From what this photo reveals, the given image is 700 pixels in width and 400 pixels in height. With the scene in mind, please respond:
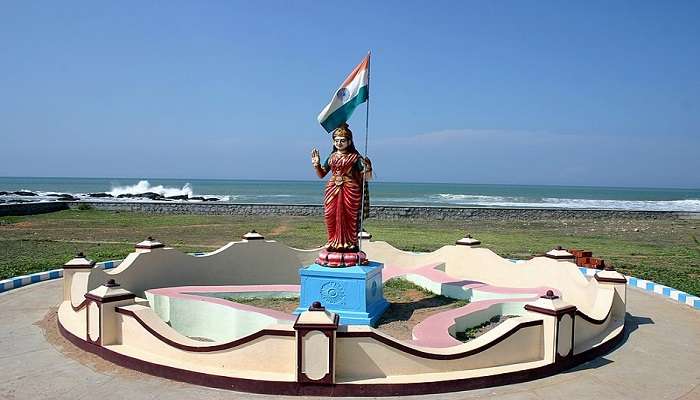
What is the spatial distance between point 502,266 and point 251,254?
19.6 ft

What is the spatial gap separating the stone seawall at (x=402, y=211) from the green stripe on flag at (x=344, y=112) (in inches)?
1119

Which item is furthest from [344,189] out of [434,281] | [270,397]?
[270,397]

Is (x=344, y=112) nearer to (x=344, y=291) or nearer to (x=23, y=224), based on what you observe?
(x=344, y=291)

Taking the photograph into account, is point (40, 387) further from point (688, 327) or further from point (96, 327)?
point (688, 327)

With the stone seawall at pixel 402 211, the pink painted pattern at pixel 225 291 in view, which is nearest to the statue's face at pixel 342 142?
the pink painted pattern at pixel 225 291

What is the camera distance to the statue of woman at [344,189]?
9.67 meters

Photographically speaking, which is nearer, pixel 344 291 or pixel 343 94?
pixel 344 291

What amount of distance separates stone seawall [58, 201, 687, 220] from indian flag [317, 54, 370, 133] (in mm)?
28491

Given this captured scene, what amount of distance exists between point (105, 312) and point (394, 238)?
58.1 feet

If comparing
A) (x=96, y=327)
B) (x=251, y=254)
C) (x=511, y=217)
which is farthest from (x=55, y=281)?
(x=511, y=217)

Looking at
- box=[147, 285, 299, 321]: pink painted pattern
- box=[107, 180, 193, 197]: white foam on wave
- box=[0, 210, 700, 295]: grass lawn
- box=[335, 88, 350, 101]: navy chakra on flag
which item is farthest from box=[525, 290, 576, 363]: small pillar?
box=[107, 180, 193, 197]: white foam on wave

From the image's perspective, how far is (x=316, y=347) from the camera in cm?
590

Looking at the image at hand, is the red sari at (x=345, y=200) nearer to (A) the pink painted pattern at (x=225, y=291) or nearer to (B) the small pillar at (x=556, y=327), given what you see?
(A) the pink painted pattern at (x=225, y=291)

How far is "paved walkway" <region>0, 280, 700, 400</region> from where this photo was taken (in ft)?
20.0
